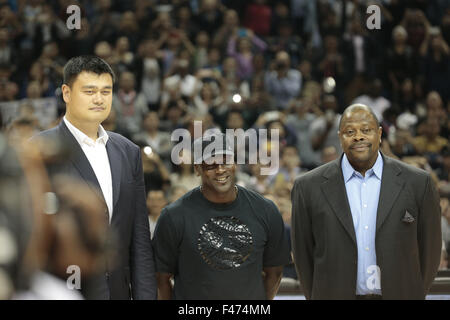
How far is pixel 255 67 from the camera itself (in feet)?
23.8

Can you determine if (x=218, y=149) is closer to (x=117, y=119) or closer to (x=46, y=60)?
(x=117, y=119)

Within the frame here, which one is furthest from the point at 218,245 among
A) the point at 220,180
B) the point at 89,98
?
the point at 89,98

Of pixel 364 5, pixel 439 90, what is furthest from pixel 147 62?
pixel 439 90

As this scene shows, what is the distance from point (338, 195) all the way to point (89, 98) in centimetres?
103

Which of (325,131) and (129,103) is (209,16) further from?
(325,131)

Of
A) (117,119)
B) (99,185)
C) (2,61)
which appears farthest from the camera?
(2,61)

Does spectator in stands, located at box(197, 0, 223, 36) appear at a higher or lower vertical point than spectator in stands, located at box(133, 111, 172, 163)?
higher

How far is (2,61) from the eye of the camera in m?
7.05

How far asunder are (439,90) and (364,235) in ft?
16.9

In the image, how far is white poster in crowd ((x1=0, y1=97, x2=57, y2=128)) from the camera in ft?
20.4

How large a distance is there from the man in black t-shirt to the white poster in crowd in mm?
3881

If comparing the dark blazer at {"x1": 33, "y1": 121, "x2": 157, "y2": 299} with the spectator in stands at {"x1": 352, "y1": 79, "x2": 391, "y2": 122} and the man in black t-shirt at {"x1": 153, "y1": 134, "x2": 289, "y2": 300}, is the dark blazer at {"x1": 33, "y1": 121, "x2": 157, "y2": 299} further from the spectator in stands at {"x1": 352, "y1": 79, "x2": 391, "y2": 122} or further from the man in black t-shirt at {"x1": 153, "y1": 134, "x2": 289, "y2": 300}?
the spectator in stands at {"x1": 352, "y1": 79, "x2": 391, "y2": 122}

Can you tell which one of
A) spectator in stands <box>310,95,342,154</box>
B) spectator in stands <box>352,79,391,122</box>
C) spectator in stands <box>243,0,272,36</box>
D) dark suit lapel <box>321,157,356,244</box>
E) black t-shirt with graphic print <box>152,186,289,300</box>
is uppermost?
spectator in stands <box>243,0,272,36</box>

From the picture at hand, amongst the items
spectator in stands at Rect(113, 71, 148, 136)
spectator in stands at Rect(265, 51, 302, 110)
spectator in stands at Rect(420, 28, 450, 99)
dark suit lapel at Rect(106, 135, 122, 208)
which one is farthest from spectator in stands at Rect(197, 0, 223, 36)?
dark suit lapel at Rect(106, 135, 122, 208)
